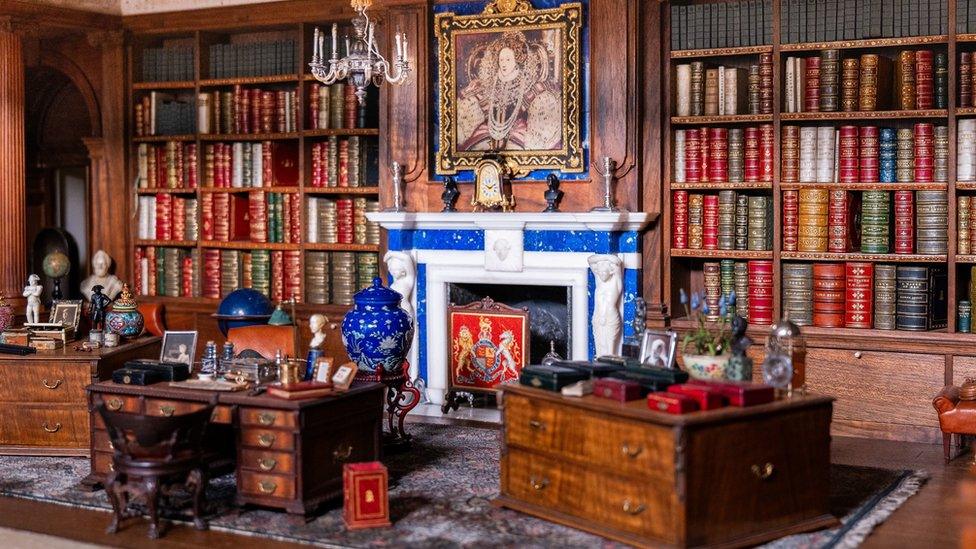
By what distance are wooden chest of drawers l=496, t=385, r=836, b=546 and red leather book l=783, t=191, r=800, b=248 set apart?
266cm

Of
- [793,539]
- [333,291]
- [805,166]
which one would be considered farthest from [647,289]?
[793,539]

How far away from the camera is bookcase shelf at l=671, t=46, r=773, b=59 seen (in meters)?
7.70

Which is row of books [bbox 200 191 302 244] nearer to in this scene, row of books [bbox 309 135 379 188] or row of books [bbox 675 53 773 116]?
row of books [bbox 309 135 379 188]

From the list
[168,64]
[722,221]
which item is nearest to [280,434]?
[722,221]

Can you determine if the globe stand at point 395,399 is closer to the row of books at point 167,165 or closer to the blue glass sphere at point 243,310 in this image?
the blue glass sphere at point 243,310

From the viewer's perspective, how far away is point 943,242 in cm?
736

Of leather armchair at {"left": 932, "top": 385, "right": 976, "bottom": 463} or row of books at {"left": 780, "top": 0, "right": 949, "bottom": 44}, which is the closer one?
leather armchair at {"left": 932, "top": 385, "right": 976, "bottom": 463}

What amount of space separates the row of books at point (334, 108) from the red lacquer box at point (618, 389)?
14.4 feet

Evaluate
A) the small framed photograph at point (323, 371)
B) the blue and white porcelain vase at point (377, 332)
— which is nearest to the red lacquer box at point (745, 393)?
the small framed photograph at point (323, 371)

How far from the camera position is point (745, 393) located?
495cm

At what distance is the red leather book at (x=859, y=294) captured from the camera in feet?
24.8

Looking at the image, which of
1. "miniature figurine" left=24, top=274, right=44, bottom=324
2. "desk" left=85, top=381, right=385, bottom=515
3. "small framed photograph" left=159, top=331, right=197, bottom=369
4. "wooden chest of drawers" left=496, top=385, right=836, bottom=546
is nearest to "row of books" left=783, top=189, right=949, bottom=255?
"wooden chest of drawers" left=496, top=385, right=836, bottom=546

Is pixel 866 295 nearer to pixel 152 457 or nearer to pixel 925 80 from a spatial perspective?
pixel 925 80

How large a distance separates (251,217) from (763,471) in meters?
5.61
